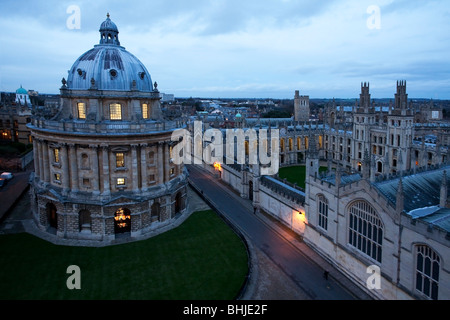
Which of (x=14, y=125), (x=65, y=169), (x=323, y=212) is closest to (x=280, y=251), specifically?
(x=323, y=212)

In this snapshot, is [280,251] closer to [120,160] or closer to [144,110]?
[120,160]

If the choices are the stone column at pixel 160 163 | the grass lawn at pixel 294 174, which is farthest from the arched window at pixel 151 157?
the grass lawn at pixel 294 174

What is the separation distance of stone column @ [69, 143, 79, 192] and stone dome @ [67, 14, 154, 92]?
7231mm

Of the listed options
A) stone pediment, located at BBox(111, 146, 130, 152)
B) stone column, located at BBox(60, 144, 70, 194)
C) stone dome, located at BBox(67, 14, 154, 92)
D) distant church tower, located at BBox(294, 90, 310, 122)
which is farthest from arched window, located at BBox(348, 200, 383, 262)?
distant church tower, located at BBox(294, 90, 310, 122)

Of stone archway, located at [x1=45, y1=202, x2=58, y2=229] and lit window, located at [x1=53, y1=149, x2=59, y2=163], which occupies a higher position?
lit window, located at [x1=53, y1=149, x2=59, y2=163]

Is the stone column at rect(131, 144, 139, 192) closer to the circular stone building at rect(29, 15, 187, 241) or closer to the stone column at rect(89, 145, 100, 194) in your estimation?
the circular stone building at rect(29, 15, 187, 241)

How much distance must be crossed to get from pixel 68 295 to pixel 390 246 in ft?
83.2

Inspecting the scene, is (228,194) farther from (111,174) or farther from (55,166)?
(55,166)

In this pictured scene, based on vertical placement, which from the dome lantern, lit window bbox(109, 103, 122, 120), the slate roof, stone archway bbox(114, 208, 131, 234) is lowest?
stone archway bbox(114, 208, 131, 234)

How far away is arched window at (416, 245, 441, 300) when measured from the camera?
20969 mm

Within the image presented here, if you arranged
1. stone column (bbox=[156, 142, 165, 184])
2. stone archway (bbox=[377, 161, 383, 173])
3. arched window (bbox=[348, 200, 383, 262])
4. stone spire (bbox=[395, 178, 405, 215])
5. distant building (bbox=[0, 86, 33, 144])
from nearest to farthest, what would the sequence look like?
stone spire (bbox=[395, 178, 405, 215])
arched window (bbox=[348, 200, 383, 262])
stone column (bbox=[156, 142, 165, 184])
stone archway (bbox=[377, 161, 383, 173])
distant building (bbox=[0, 86, 33, 144])

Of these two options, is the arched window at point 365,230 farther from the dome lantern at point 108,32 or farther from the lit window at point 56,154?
the dome lantern at point 108,32

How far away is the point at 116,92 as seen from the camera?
3762 centimetres
